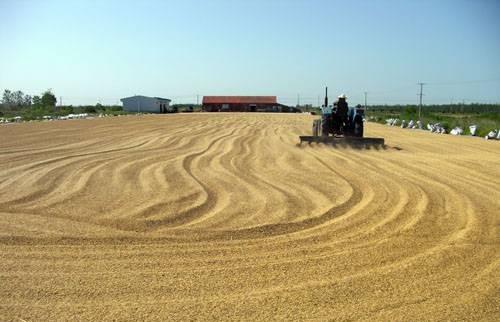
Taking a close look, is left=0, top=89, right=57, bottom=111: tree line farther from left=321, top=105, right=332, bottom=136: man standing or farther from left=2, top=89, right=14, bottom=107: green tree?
left=321, top=105, right=332, bottom=136: man standing

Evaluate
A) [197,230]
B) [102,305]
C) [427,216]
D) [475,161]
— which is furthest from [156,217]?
[475,161]

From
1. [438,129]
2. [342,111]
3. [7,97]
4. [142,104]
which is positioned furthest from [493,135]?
[7,97]

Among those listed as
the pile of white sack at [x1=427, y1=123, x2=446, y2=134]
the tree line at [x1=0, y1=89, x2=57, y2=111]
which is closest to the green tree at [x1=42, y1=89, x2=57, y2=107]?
the tree line at [x1=0, y1=89, x2=57, y2=111]

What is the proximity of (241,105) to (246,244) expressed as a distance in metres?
81.6

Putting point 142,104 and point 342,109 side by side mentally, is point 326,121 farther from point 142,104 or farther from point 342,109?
point 142,104

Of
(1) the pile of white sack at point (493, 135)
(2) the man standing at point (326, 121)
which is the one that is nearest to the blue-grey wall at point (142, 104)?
(1) the pile of white sack at point (493, 135)

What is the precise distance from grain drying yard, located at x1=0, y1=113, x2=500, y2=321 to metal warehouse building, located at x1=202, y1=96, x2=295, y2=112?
2990 inches

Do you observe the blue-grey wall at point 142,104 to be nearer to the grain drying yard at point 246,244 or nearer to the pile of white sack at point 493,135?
the pile of white sack at point 493,135

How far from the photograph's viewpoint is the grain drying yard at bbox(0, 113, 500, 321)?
3637 millimetres

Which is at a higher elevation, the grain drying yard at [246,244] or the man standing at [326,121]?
the man standing at [326,121]

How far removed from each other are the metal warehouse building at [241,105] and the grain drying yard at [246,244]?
249ft

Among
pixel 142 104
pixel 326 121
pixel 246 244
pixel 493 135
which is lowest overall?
pixel 246 244

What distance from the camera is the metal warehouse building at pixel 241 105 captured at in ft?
279

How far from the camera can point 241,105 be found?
85.9 meters
